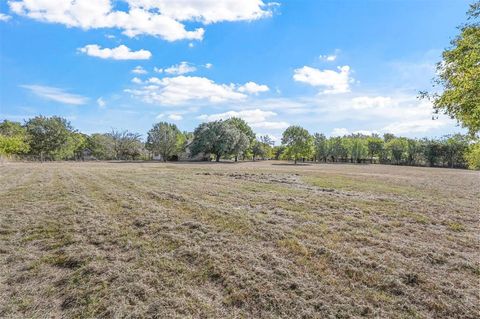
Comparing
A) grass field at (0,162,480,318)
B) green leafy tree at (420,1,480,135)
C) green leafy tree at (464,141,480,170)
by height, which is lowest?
grass field at (0,162,480,318)

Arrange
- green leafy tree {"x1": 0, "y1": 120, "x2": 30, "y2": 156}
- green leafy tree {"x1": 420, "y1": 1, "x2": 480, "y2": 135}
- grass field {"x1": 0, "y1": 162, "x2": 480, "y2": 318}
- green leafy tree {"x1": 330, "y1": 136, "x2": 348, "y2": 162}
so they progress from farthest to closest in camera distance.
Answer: green leafy tree {"x1": 330, "y1": 136, "x2": 348, "y2": 162} < green leafy tree {"x1": 0, "y1": 120, "x2": 30, "y2": 156} < green leafy tree {"x1": 420, "y1": 1, "x2": 480, "y2": 135} < grass field {"x1": 0, "y1": 162, "x2": 480, "y2": 318}

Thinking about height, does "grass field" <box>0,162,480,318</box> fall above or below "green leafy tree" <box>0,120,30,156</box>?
below

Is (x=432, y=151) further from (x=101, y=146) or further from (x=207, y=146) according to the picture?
(x=101, y=146)

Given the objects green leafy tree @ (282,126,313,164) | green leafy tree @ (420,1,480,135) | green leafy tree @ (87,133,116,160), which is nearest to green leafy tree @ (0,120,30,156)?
green leafy tree @ (87,133,116,160)

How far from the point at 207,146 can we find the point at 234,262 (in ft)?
182

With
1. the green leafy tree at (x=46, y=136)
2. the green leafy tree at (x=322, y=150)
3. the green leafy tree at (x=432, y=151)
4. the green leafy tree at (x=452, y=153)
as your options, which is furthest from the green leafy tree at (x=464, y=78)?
the green leafy tree at (x=322, y=150)

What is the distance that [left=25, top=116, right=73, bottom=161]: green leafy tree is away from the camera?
189 ft

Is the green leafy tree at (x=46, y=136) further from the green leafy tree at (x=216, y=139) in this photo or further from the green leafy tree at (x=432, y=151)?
the green leafy tree at (x=432, y=151)

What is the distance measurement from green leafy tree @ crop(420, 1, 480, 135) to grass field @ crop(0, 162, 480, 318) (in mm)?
3498

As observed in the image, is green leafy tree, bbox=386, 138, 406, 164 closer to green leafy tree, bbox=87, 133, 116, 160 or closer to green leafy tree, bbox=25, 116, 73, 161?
green leafy tree, bbox=87, 133, 116, 160

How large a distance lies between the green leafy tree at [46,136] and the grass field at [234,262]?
58919 millimetres

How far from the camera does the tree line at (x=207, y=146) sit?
191ft

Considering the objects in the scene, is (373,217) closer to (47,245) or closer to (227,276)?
(227,276)

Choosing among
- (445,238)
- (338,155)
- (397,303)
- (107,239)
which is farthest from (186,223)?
(338,155)
